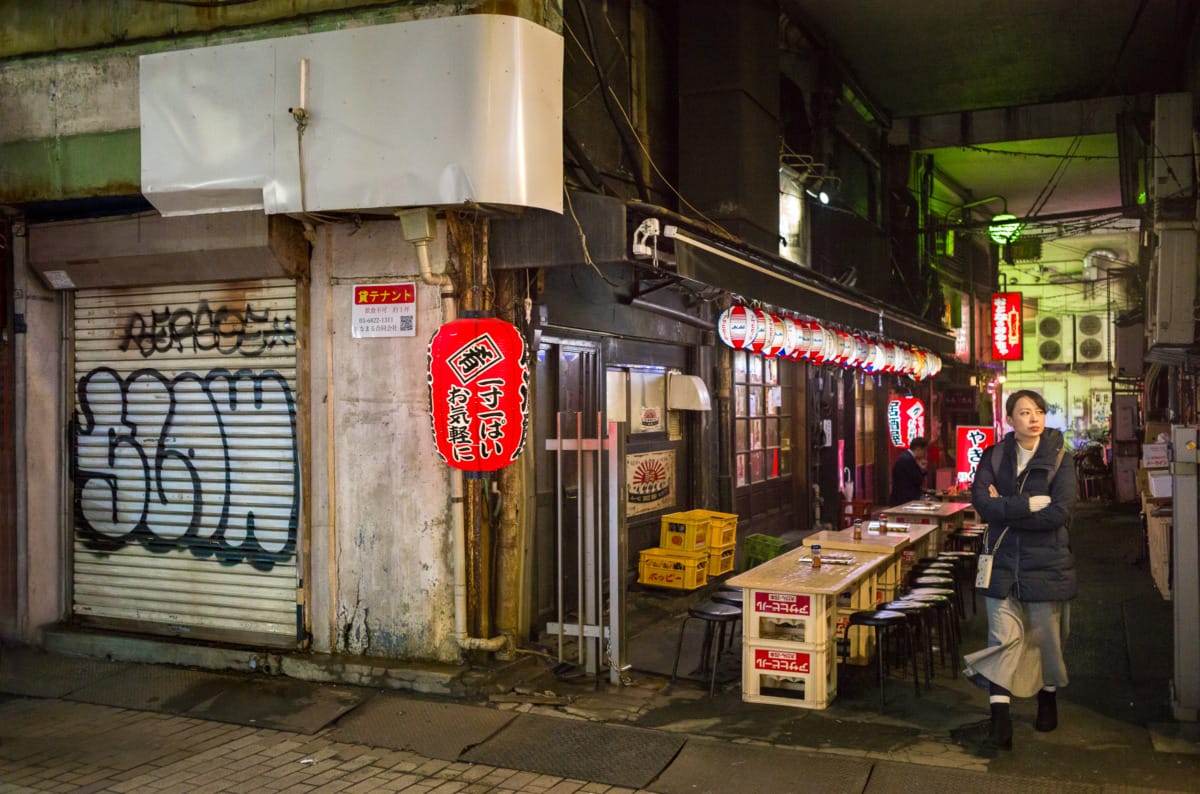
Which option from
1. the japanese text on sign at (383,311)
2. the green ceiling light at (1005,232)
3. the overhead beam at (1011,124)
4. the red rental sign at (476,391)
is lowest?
the red rental sign at (476,391)

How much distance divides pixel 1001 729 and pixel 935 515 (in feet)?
22.7

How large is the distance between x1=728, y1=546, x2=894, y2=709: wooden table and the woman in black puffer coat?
116cm

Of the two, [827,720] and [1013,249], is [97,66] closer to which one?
[827,720]

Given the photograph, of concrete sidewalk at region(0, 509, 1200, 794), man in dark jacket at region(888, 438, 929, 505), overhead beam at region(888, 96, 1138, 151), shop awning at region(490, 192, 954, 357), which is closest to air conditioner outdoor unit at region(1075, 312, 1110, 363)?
overhead beam at region(888, 96, 1138, 151)

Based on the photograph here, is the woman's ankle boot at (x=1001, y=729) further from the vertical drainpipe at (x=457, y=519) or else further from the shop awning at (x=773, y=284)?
the shop awning at (x=773, y=284)

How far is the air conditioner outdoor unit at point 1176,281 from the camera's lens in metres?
13.2

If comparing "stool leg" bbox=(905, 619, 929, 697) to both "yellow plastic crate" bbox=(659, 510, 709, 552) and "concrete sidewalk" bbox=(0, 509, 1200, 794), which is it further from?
"yellow plastic crate" bbox=(659, 510, 709, 552)

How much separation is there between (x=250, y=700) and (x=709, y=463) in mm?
7602

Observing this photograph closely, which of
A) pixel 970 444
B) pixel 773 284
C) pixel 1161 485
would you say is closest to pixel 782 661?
pixel 1161 485

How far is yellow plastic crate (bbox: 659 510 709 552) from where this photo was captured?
12.2 meters

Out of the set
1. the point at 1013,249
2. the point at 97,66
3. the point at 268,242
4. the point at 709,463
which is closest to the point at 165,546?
the point at 268,242

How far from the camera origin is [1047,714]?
7363 mm

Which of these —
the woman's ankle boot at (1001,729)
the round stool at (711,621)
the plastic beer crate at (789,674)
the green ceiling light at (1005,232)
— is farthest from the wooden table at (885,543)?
the green ceiling light at (1005,232)

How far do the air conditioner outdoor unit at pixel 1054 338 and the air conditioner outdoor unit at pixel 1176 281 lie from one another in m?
35.2
